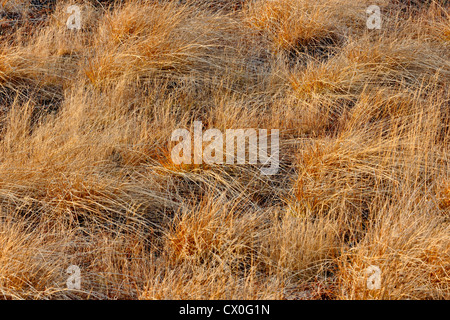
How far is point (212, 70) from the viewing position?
5082mm

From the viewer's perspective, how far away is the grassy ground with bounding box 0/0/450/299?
288 cm

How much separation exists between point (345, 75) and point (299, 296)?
245 centimetres

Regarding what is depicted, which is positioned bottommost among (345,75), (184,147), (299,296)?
(299,296)

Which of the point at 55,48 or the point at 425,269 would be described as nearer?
the point at 425,269

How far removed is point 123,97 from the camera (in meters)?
4.64

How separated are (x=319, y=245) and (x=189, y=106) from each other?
2083mm

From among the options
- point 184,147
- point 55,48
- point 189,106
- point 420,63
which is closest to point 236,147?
point 184,147

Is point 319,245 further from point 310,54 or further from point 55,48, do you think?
point 55,48

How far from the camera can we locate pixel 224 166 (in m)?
3.82

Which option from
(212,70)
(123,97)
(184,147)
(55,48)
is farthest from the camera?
(55,48)

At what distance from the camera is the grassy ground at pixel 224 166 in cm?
288

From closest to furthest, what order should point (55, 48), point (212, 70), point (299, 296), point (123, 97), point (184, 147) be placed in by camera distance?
point (299, 296) → point (184, 147) → point (123, 97) → point (212, 70) → point (55, 48)
